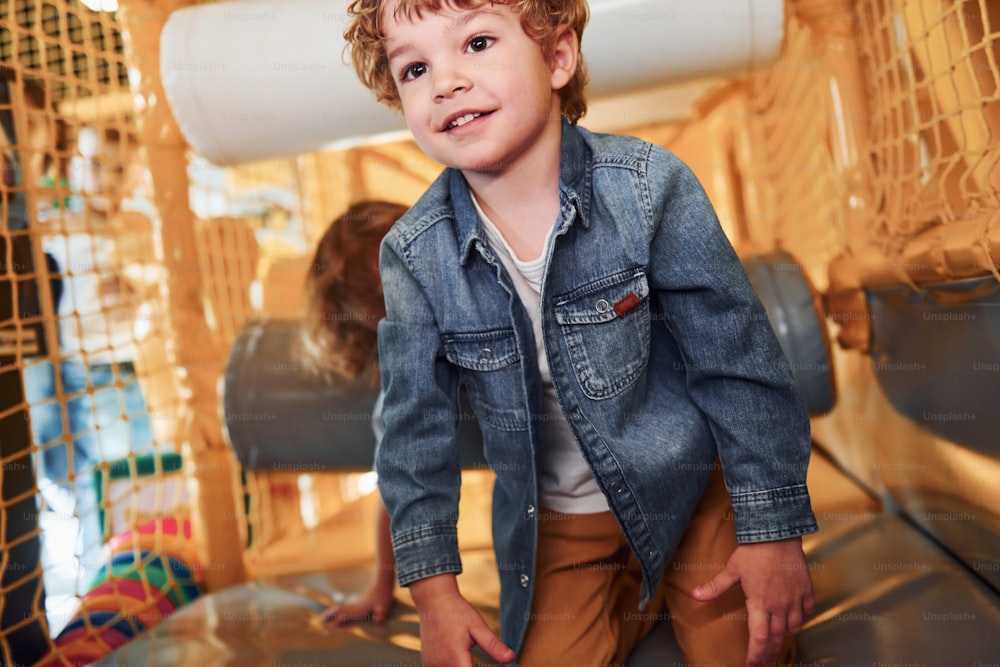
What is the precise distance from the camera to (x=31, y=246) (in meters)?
0.88

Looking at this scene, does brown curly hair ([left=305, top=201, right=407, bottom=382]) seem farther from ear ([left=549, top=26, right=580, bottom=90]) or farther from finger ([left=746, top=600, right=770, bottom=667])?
finger ([left=746, top=600, right=770, bottom=667])

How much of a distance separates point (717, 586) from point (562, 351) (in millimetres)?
206

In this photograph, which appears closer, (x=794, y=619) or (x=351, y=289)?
(x=794, y=619)

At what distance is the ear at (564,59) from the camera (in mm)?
636

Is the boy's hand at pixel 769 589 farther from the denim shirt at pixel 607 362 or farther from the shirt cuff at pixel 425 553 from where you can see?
the shirt cuff at pixel 425 553

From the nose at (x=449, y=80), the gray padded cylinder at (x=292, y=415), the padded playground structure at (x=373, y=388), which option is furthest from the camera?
the gray padded cylinder at (x=292, y=415)

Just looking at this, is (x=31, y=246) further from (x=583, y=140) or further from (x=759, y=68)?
(x=759, y=68)

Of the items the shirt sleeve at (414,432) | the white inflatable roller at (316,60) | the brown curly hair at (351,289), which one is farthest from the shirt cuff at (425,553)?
the white inflatable roller at (316,60)

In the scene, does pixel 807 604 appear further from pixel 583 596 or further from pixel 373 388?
pixel 373 388

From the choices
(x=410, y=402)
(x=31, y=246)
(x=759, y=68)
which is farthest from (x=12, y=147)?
(x=759, y=68)

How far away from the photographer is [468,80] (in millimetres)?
574

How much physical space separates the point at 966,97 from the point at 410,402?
53cm

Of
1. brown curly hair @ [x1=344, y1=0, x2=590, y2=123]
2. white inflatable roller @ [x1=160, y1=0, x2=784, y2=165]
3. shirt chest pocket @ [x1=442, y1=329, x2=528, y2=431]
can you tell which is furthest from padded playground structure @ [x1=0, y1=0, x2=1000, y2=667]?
shirt chest pocket @ [x1=442, y1=329, x2=528, y2=431]

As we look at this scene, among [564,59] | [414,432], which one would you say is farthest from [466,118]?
[414,432]
